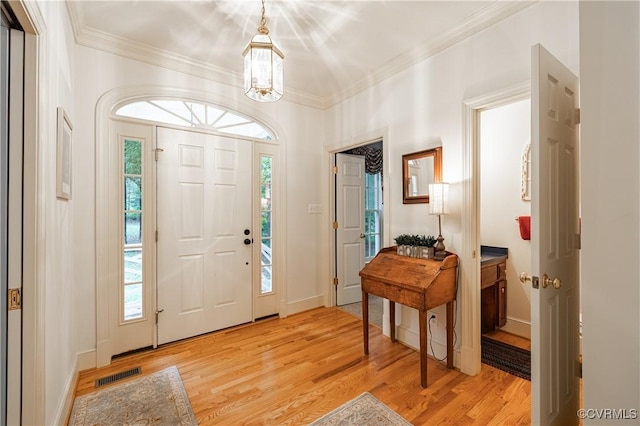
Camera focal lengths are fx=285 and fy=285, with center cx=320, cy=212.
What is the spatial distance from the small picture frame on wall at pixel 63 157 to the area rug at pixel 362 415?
6.92 feet

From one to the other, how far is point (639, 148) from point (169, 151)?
122 inches

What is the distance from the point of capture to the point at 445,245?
8.04ft

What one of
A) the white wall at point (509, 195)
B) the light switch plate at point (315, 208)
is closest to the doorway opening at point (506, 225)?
the white wall at point (509, 195)

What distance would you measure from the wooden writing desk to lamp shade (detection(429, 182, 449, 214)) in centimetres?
38

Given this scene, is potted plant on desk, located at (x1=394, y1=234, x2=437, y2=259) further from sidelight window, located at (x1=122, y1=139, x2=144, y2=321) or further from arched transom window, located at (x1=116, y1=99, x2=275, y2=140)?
sidelight window, located at (x1=122, y1=139, x2=144, y2=321)

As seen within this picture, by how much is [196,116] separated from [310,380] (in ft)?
8.85

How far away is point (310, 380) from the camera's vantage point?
2.19m

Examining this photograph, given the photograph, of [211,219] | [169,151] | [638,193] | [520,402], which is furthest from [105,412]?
[638,193]

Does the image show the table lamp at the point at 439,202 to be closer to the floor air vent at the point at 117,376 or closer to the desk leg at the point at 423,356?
the desk leg at the point at 423,356

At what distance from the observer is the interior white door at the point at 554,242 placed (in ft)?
4.19

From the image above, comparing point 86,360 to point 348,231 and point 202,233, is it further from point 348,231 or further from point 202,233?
point 348,231

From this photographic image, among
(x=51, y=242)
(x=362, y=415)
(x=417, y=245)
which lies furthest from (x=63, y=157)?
(x=417, y=245)

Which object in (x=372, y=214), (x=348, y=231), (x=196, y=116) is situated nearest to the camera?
(x=196, y=116)

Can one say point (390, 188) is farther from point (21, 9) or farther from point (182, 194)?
point (21, 9)
